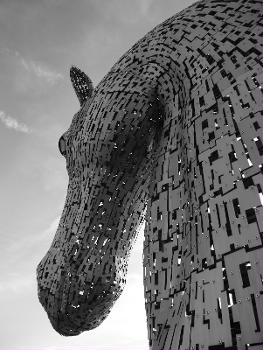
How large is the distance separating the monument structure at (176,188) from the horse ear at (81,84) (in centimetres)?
20

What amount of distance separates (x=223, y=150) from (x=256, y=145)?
0.25 feet

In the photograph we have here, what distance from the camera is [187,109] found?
1.09 meters

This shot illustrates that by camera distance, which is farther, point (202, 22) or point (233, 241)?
point (202, 22)

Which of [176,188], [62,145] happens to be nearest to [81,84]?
[62,145]

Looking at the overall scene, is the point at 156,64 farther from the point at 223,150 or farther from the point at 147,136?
the point at 223,150

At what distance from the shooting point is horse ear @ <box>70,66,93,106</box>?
66.1 inches

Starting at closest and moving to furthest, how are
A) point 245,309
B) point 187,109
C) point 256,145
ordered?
1. point 245,309
2. point 256,145
3. point 187,109

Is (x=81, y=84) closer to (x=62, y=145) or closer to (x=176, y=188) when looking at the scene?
(x=62, y=145)

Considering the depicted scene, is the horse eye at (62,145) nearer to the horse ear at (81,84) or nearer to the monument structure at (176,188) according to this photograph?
the monument structure at (176,188)

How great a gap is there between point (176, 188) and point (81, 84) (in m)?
0.87

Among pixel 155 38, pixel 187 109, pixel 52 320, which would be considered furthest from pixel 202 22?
pixel 52 320

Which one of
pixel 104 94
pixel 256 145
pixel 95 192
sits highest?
pixel 104 94

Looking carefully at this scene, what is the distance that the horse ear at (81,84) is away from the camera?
1.68m

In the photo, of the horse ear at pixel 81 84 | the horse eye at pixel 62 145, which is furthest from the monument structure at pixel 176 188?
the horse ear at pixel 81 84
